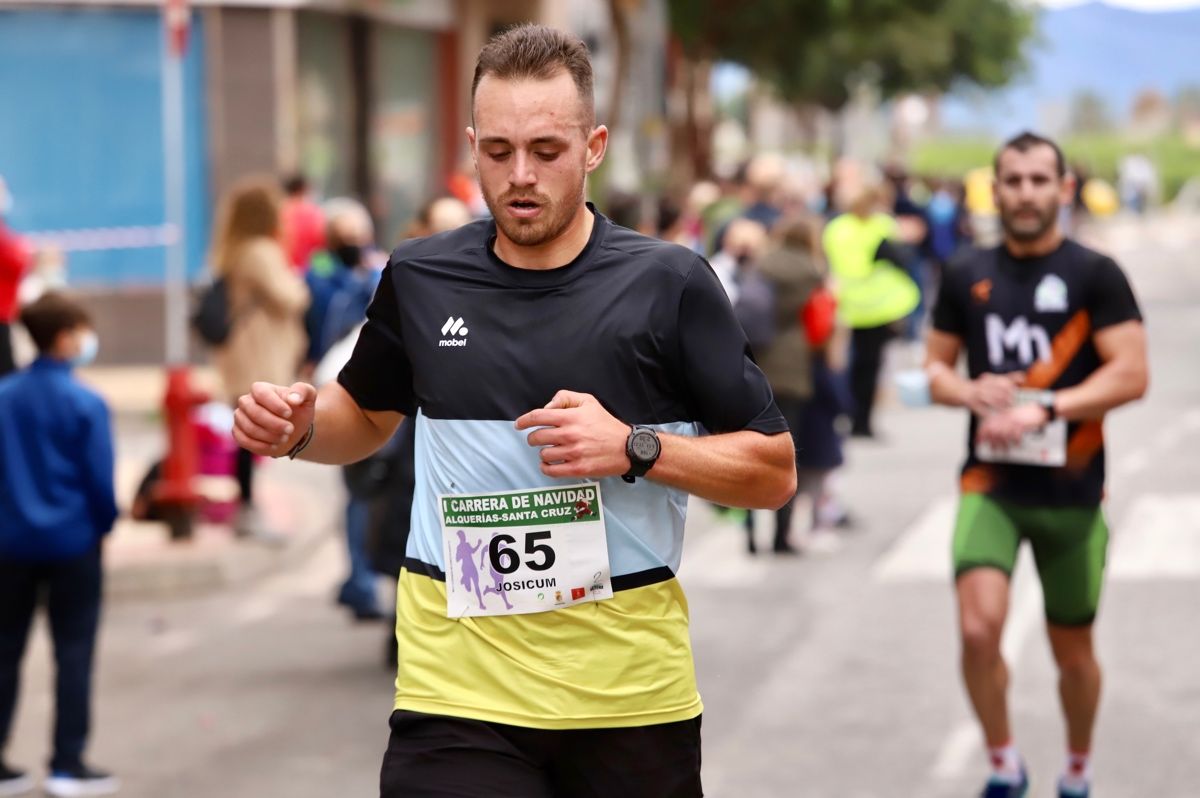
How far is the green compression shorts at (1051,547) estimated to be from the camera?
633 centimetres

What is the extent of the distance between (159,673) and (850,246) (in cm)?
816

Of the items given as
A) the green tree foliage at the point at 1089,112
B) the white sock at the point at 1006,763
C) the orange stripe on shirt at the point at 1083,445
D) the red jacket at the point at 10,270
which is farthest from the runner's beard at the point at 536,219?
the green tree foliage at the point at 1089,112

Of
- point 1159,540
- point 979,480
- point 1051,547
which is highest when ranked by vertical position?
point 979,480

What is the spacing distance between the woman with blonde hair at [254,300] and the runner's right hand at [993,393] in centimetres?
562

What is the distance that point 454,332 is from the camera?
3.91 metres

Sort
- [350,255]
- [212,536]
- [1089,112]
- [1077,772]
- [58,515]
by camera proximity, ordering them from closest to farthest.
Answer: [1077,772] < [58,515] < [350,255] < [212,536] < [1089,112]

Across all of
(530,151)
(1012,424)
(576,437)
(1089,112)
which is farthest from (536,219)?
(1089,112)

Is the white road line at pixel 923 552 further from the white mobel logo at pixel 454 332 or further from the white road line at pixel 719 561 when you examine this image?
the white mobel logo at pixel 454 332

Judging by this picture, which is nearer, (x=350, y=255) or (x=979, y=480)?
(x=979, y=480)

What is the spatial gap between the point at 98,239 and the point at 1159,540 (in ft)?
39.6

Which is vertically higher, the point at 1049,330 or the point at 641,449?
the point at 641,449

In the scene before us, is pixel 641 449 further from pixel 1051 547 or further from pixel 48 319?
pixel 48 319

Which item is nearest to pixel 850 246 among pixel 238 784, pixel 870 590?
pixel 870 590

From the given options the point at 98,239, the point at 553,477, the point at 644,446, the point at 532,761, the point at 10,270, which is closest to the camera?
the point at 644,446
